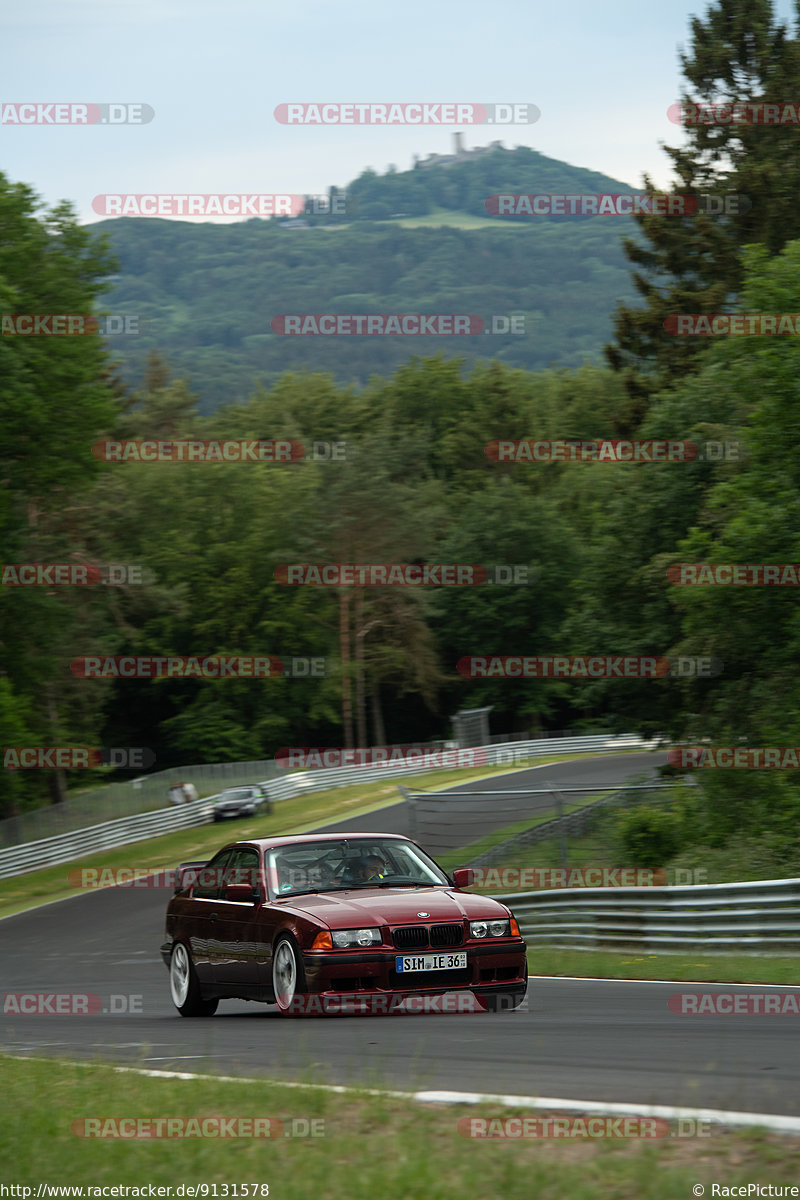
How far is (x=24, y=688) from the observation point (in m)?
38.4

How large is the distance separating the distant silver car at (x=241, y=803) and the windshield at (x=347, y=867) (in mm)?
35598

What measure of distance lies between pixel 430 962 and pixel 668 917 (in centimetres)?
627

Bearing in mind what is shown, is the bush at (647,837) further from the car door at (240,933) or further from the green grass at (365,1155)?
the green grass at (365,1155)

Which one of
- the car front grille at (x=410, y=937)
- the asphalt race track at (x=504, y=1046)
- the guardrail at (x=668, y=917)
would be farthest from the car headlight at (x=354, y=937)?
the guardrail at (x=668, y=917)

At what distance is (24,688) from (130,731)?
117 feet

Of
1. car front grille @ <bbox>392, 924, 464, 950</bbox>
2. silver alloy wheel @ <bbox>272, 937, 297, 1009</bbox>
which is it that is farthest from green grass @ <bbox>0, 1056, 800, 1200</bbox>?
silver alloy wheel @ <bbox>272, 937, 297, 1009</bbox>

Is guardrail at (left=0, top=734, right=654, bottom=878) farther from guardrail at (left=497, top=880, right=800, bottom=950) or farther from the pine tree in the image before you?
guardrail at (left=497, top=880, right=800, bottom=950)

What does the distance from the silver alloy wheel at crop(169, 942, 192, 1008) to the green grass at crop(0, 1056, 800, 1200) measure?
17.6ft

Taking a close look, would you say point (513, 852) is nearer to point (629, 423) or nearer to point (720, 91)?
point (629, 423)

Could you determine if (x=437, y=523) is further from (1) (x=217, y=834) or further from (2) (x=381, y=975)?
(2) (x=381, y=975)

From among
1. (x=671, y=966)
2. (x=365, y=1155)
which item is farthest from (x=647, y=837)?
(x=365, y=1155)

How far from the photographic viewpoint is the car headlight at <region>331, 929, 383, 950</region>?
960cm

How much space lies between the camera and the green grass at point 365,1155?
178 inches

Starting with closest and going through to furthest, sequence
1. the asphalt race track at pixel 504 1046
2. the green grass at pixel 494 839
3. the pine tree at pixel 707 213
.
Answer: the asphalt race track at pixel 504 1046
the green grass at pixel 494 839
the pine tree at pixel 707 213
